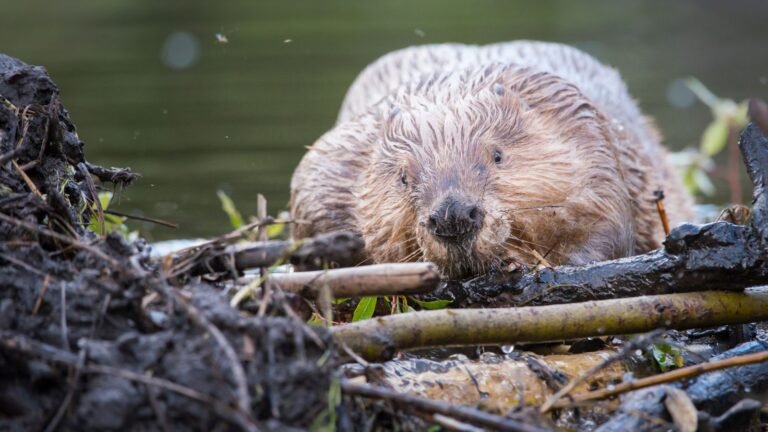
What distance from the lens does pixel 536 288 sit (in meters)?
3.58

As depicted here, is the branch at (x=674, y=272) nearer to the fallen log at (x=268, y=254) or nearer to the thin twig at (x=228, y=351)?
the fallen log at (x=268, y=254)

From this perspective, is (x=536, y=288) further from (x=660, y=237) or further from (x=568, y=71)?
(x=568, y=71)

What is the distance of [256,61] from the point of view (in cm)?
1186

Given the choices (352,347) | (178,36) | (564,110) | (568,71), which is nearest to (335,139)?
(564,110)

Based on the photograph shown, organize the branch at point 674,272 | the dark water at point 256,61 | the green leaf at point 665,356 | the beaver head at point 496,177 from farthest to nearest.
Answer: the dark water at point 256,61 < the beaver head at point 496,177 < the green leaf at point 665,356 < the branch at point 674,272

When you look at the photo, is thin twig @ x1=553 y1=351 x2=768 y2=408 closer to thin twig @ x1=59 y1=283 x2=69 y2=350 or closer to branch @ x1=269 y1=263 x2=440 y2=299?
branch @ x1=269 y1=263 x2=440 y2=299

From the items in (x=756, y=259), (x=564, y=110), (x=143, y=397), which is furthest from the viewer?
(x=564, y=110)

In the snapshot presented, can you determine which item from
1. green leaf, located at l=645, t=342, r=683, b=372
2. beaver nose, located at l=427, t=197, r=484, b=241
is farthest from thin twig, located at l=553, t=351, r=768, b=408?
beaver nose, located at l=427, t=197, r=484, b=241

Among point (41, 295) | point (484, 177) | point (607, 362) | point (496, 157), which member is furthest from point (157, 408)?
point (496, 157)

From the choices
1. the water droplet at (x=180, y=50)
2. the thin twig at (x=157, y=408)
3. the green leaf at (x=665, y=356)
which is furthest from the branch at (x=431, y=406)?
the water droplet at (x=180, y=50)

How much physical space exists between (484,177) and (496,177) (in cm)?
7

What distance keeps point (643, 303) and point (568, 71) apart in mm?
2585

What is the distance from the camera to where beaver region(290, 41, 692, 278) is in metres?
3.74

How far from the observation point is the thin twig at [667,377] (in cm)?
275
